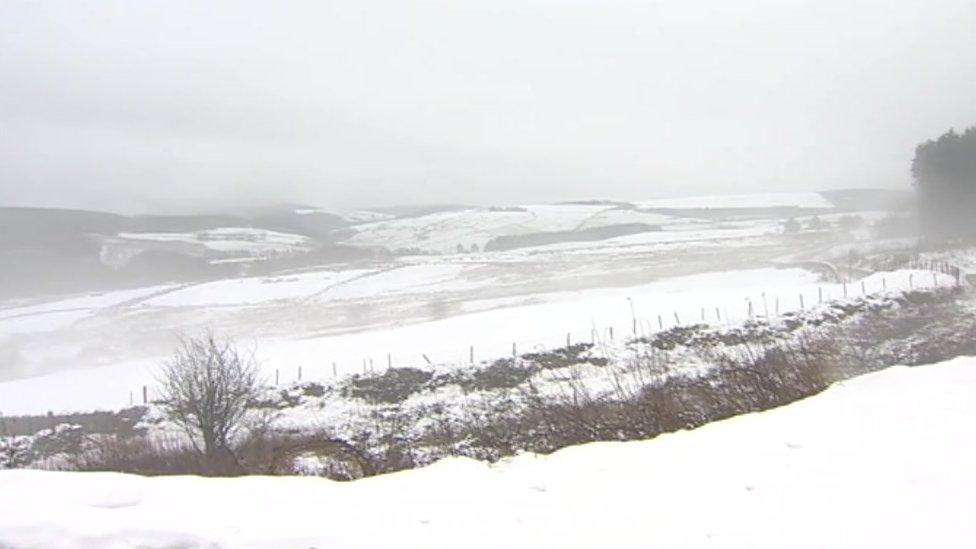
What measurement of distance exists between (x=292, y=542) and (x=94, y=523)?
116 cm

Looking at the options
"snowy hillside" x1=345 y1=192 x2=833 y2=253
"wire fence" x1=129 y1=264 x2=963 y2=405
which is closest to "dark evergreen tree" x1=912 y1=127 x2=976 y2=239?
"wire fence" x1=129 y1=264 x2=963 y2=405

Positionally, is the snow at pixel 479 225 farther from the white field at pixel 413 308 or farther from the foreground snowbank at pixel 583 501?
the foreground snowbank at pixel 583 501

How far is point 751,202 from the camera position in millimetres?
122812

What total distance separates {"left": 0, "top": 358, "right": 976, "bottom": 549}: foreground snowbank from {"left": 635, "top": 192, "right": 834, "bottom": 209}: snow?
11969 centimetres

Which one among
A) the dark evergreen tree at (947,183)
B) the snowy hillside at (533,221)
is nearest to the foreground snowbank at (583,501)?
the dark evergreen tree at (947,183)

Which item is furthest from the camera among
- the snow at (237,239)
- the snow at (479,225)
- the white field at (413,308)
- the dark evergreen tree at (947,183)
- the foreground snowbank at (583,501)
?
the snow at (479,225)

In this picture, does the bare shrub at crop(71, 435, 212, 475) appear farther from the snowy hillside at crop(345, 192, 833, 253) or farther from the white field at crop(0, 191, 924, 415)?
the snowy hillside at crop(345, 192, 833, 253)

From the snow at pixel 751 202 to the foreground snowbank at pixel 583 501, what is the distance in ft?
393

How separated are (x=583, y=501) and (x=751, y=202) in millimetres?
129540

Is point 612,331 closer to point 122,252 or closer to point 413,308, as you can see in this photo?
point 413,308

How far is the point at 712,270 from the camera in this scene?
193ft

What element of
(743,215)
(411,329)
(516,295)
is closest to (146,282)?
(516,295)

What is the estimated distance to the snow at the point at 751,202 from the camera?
117 m

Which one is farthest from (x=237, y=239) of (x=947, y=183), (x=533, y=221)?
(x=947, y=183)
